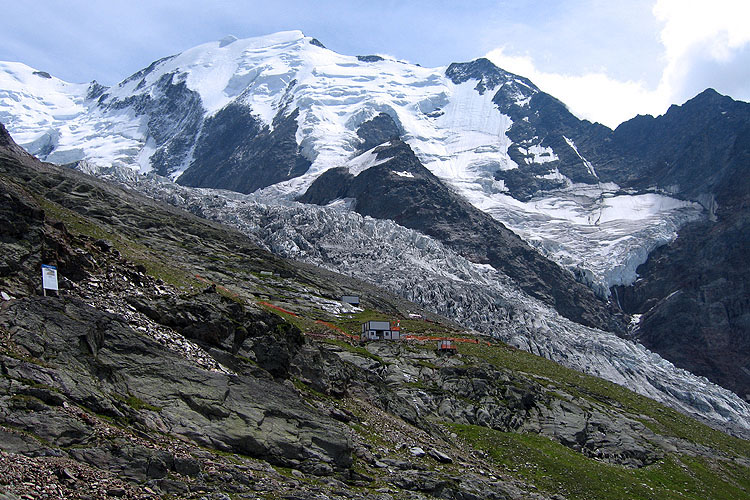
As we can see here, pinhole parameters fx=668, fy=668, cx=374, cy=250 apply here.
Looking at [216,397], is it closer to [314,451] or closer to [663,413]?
[314,451]

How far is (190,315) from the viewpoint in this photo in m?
37.7

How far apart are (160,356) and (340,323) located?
3057 inches

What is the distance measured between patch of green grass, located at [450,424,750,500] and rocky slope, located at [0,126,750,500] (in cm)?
23

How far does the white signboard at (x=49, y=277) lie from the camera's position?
3259 centimetres

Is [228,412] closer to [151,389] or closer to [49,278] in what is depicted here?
[151,389]

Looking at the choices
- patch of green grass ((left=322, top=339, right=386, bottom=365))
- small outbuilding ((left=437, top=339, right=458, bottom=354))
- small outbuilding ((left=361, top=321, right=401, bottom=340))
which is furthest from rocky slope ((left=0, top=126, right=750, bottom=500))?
small outbuilding ((left=361, top=321, right=401, bottom=340))

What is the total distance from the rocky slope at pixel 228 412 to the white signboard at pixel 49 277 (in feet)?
2.67

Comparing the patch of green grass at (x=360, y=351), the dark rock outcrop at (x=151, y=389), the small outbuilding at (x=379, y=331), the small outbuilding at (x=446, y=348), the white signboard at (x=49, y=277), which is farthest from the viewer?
the small outbuilding at (x=379, y=331)

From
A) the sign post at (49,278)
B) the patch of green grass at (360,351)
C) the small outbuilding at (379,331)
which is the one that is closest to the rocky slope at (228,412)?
the patch of green grass at (360,351)

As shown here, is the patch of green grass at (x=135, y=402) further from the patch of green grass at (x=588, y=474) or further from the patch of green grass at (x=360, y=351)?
the patch of green grass at (x=360, y=351)

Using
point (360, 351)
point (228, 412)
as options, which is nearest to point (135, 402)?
point (228, 412)

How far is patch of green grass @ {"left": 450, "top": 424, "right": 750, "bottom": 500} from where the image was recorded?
43344mm

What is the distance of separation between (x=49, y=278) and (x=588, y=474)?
36.0 m

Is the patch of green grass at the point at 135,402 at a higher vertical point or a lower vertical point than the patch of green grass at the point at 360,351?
lower
